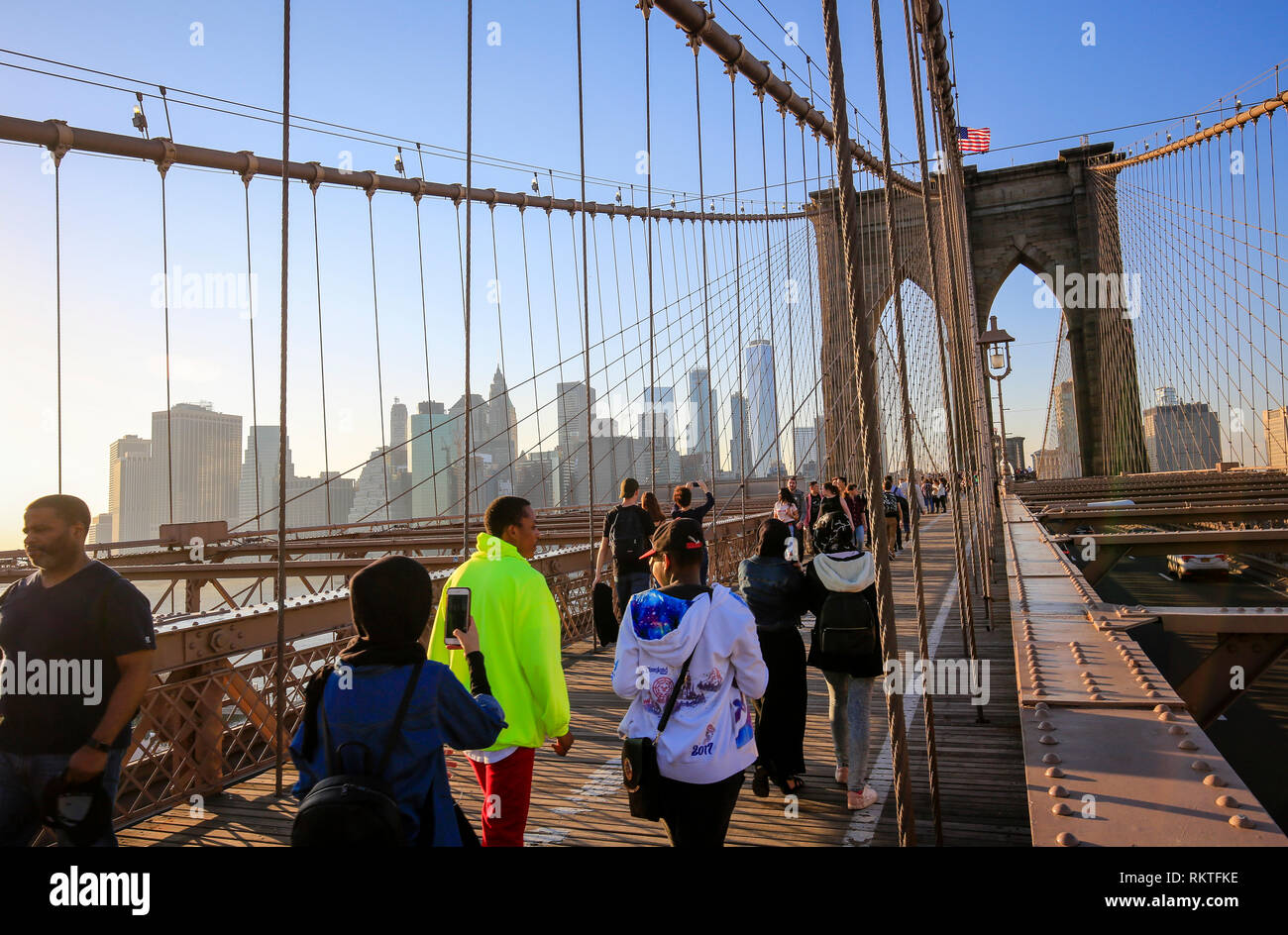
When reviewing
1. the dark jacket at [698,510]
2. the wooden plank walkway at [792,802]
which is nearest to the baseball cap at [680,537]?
the wooden plank walkway at [792,802]

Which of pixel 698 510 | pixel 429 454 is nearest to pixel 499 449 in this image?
pixel 429 454

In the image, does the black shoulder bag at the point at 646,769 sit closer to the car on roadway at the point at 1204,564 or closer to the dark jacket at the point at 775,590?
the dark jacket at the point at 775,590

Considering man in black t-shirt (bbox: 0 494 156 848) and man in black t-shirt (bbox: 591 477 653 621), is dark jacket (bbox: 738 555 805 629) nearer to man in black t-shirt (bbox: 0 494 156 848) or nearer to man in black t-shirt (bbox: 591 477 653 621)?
man in black t-shirt (bbox: 591 477 653 621)

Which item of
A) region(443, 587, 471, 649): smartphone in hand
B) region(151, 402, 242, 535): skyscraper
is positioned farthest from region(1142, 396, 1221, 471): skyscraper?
region(443, 587, 471, 649): smartphone in hand

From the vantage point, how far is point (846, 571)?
10.4 feet

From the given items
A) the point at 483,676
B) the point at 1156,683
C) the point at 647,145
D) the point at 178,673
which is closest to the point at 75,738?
the point at 483,676

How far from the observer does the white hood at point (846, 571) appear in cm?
316

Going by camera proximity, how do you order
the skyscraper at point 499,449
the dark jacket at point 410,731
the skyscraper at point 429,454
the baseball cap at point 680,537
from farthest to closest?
the skyscraper at point 429,454 → the skyscraper at point 499,449 → the baseball cap at point 680,537 → the dark jacket at point 410,731

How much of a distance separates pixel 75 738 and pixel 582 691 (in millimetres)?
3316

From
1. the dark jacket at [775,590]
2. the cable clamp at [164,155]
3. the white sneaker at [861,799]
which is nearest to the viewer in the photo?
the white sneaker at [861,799]

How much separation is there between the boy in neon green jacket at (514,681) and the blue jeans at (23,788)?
0.92 metres

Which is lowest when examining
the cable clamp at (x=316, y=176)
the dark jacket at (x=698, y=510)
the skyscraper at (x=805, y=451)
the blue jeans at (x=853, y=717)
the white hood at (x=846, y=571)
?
the blue jeans at (x=853, y=717)

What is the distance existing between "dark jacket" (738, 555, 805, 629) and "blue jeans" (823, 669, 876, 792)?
29 centimetres

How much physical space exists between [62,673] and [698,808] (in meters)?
1.58
